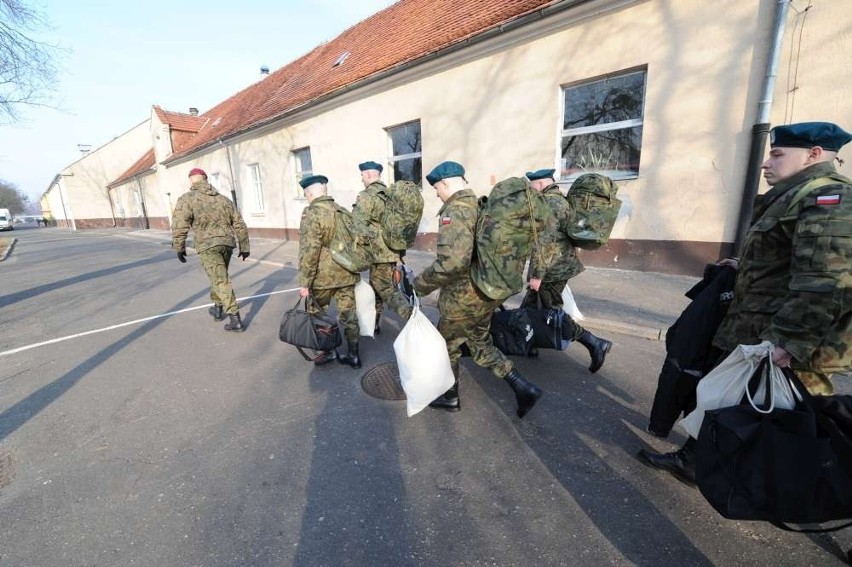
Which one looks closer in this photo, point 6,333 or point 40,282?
point 6,333

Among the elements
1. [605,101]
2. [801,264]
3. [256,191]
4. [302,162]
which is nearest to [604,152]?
[605,101]

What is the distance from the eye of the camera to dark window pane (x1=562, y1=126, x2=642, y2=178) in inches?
272

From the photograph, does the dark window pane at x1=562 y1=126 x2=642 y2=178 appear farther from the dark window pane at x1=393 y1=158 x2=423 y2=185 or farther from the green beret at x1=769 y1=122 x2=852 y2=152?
the green beret at x1=769 y1=122 x2=852 y2=152

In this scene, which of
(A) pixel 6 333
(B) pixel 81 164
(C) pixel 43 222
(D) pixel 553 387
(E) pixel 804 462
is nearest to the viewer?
(E) pixel 804 462

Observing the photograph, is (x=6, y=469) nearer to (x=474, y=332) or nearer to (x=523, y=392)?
(x=474, y=332)

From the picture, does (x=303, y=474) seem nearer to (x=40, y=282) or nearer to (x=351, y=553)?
(x=351, y=553)

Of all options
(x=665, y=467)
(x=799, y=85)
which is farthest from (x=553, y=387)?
(x=799, y=85)

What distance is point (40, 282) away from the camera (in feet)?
29.1

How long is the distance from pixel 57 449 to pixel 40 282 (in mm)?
8819

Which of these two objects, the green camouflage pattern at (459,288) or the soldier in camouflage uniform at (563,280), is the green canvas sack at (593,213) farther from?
the green camouflage pattern at (459,288)

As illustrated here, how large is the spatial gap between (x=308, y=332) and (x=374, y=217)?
4.69 ft

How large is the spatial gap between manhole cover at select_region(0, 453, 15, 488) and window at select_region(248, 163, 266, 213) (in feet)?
50.5

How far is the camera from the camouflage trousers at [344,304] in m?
3.86

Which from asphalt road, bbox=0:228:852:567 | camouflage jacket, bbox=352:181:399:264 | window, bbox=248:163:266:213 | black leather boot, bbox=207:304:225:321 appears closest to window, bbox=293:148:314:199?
window, bbox=248:163:266:213
